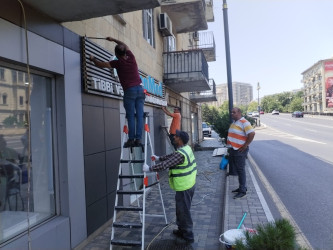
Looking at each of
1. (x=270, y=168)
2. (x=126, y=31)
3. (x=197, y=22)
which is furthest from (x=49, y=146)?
(x=197, y=22)

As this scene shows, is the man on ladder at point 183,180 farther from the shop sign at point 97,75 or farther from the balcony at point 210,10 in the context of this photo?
the balcony at point 210,10

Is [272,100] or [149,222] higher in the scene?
[272,100]

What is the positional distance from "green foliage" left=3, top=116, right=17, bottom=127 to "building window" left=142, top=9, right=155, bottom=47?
22.1 feet

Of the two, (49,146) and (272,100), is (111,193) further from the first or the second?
(272,100)

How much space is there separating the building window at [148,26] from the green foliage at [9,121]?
6740mm

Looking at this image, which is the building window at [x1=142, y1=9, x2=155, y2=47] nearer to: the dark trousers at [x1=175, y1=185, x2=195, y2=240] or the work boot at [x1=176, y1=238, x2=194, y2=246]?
the dark trousers at [x1=175, y1=185, x2=195, y2=240]

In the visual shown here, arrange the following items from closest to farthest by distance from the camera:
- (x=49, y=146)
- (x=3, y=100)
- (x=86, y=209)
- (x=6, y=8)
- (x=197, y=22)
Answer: (x=6, y=8)
(x=3, y=100)
(x=49, y=146)
(x=86, y=209)
(x=197, y=22)

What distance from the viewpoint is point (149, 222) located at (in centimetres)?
584

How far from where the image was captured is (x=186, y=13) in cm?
1396

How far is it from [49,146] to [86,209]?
125cm

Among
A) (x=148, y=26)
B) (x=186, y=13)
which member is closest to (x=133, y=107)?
(x=148, y=26)

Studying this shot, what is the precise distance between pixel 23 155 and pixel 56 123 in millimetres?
770

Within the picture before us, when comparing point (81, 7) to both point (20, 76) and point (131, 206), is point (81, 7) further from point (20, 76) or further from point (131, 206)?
point (131, 206)

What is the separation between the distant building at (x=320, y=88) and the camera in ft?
282
